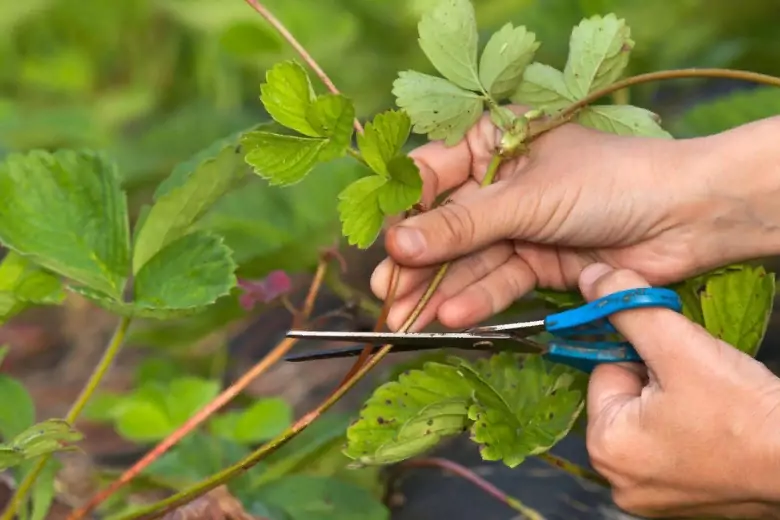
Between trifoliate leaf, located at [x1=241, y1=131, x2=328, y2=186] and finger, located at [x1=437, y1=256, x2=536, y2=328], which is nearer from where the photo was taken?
trifoliate leaf, located at [x1=241, y1=131, x2=328, y2=186]

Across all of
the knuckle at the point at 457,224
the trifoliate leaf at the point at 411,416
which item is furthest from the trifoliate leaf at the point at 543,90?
the trifoliate leaf at the point at 411,416

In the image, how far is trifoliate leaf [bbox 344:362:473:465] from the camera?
1.88 ft

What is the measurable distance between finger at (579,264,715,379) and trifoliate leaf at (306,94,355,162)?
0.74ft

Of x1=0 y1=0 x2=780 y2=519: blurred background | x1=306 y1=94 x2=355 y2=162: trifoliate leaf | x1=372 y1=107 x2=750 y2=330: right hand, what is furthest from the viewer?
x1=0 y1=0 x2=780 y2=519: blurred background

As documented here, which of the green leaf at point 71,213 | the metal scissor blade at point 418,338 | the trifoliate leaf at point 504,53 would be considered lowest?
the metal scissor blade at point 418,338

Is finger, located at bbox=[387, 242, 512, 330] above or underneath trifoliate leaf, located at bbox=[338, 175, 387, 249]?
underneath

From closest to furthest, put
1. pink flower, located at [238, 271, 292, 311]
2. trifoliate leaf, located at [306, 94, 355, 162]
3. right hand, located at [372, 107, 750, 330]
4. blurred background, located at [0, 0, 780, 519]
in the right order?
trifoliate leaf, located at [306, 94, 355, 162] < right hand, located at [372, 107, 750, 330] < pink flower, located at [238, 271, 292, 311] < blurred background, located at [0, 0, 780, 519]

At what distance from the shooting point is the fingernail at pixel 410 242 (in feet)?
1.86

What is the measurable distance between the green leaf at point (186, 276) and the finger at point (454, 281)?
0.45 ft

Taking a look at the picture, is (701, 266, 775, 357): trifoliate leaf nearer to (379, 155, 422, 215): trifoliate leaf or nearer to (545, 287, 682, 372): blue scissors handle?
(545, 287, 682, 372): blue scissors handle

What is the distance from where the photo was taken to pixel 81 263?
66cm

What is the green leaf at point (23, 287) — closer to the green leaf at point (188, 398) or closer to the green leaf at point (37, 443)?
the green leaf at point (37, 443)

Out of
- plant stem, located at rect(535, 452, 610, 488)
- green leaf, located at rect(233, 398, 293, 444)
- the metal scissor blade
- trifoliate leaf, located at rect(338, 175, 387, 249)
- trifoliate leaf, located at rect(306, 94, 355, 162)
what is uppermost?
trifoliate leaf, located at rect(306, 94, 355, 162)

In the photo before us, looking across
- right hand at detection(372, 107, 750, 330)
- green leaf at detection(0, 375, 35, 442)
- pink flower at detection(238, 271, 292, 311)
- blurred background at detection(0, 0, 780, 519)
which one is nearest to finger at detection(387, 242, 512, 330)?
right hand at detection(372, 107, 750, 330)
